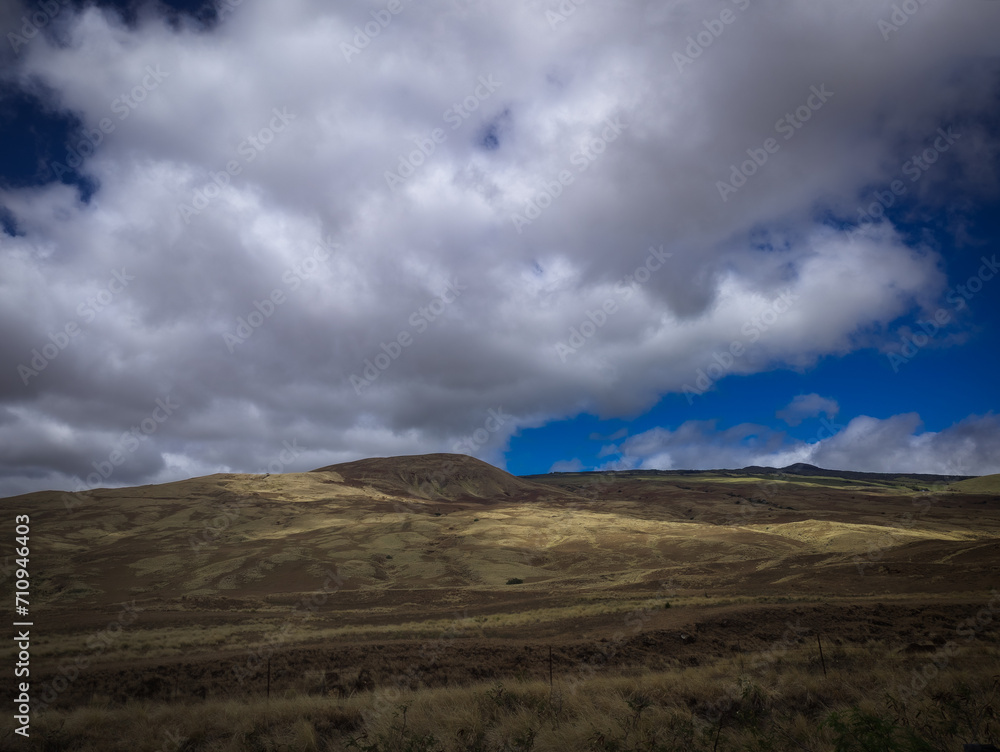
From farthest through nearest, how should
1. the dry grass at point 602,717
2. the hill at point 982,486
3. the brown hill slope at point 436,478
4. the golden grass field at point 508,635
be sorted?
the brown hill slope at point 436,478
the hill at point 982,486
the golden grass field at point 508,635
the dry grass at point 602,717

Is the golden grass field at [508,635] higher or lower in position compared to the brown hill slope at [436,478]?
lower

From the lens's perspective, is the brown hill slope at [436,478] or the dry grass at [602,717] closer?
the dry grass at [602,717]

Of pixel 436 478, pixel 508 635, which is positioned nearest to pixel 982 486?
pixel 436 478

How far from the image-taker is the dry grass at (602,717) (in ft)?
27.2

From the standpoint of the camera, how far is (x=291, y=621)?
3362 cm

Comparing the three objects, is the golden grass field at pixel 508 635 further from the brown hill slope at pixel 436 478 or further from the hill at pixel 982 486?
the hill at pixel 982 486

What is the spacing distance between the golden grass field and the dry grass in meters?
0.07

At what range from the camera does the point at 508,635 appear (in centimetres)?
2522

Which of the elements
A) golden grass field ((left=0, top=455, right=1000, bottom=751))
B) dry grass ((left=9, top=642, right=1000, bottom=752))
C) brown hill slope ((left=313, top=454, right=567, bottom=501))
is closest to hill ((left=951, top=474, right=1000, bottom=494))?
golden grass field ((left=0, top=455, right=1000, bottom=751))

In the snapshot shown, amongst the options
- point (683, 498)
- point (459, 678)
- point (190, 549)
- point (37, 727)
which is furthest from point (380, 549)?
point (683, 498)

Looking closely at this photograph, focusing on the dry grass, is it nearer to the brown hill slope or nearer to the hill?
the brown hill slope

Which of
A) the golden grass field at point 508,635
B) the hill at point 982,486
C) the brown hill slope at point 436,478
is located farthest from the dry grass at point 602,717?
the hill at point 982,486

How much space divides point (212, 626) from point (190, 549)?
4444 centimetres

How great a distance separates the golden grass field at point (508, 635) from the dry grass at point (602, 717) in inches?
2.9
